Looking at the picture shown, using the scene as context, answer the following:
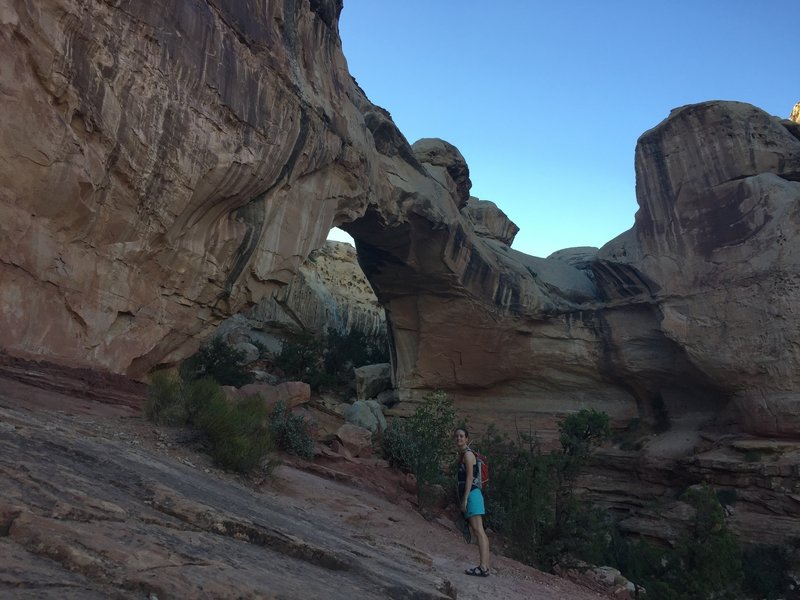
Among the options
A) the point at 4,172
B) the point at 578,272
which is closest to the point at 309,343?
the point at 578,272

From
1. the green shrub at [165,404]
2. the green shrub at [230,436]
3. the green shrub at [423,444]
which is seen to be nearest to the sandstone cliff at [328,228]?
the green shrub at [165,404]

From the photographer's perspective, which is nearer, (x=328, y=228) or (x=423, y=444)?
(x=423, y=444)

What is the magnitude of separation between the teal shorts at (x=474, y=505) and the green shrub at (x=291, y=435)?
5.91 meters

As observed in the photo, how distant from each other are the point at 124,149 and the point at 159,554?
8184mm

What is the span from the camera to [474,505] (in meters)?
6.05

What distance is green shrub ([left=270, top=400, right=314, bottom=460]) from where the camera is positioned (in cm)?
1145

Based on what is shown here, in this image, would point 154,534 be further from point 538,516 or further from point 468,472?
point 538,516

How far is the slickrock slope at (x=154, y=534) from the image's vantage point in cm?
257

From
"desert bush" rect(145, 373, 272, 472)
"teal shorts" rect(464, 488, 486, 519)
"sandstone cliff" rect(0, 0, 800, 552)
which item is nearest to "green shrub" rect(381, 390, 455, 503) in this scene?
"desert bush" rect(145, 373, 272, 472)

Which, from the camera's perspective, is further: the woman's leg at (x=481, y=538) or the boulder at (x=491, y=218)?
A: the boulder at (x=491, y=218)

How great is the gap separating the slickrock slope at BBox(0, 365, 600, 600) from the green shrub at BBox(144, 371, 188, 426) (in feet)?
0.76

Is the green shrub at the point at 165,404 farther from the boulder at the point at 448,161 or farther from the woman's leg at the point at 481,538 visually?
the boulder at the point at 448,161

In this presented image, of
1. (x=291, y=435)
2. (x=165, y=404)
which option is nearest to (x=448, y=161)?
(x=291, y=435)

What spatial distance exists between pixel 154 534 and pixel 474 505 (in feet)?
11.7
